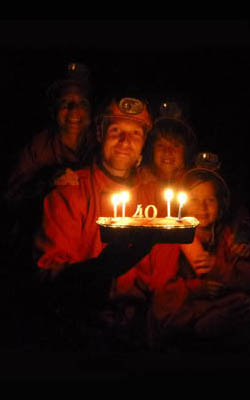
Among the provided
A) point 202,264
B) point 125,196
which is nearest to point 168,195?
point 125,196

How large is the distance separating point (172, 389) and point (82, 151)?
105 inches

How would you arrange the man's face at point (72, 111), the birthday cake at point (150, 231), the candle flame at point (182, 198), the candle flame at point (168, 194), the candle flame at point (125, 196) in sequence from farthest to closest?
the man's face at point (72, 111) → the candle flame at point (125, 196) → the candle flame at point (168, 194) → the candle flame at point (182, 198) → the birthday cake at point (150, 231)

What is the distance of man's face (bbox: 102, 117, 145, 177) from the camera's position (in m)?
4.80

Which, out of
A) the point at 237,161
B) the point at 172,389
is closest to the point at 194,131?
the point at 237,161

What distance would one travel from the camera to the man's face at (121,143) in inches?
189

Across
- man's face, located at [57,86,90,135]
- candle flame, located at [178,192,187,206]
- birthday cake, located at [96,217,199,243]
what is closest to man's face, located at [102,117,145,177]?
man's face, located at [57,86,90,135]

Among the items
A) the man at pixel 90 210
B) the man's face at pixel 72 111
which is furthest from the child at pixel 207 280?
the man's face at pixel 72 111

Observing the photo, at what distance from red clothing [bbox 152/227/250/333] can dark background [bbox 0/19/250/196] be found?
1137mm

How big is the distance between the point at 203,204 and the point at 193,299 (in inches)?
40.7

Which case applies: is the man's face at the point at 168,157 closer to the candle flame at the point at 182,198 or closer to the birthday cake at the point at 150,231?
the candle flame at the point at 182,198

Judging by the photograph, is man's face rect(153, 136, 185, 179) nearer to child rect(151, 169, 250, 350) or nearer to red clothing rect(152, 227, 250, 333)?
child rect(151, 169, 250, 350)

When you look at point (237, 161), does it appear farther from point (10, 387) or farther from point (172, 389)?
point (10, 387)

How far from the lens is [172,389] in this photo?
181 inches

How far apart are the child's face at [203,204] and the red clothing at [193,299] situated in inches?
17.7
